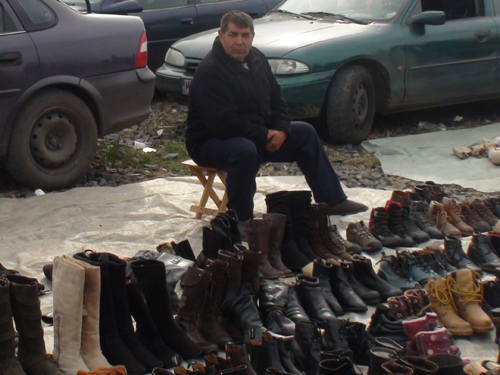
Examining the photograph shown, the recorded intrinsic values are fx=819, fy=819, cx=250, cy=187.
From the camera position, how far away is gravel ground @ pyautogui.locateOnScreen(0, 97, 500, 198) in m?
7.05

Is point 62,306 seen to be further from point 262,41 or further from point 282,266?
→ point 262,41

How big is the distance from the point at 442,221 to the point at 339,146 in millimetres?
2725

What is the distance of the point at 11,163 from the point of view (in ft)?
21.3

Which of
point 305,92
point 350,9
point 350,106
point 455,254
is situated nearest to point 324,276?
point 455,254

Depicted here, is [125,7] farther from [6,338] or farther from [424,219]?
[6,338]

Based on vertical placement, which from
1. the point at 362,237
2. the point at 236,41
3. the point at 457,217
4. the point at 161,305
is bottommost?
the point at 457,217

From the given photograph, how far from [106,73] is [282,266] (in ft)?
9.38

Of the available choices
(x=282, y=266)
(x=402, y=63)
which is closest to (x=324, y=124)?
(x=402, y=63)

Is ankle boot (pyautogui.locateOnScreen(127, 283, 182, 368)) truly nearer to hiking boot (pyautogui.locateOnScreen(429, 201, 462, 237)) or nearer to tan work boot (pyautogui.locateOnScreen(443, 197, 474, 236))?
hiking boot (pyautogui.locateOnScreen(429, 201, 462, 237))

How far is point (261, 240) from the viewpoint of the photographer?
4.73 metres

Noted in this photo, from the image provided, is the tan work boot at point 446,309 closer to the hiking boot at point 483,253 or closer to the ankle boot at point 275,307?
the ankle boot at point 275,307

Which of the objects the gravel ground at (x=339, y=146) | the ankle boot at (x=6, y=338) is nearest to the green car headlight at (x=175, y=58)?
the gravel ground at (x=339, y=146)

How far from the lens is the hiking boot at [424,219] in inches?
221

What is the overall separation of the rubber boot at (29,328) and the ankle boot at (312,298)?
1309 mm
